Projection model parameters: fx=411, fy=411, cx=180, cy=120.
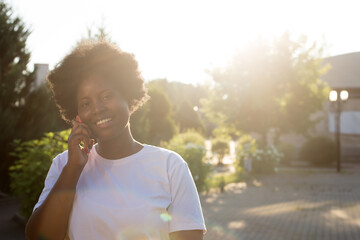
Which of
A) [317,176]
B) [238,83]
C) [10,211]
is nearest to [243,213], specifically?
[10,211]

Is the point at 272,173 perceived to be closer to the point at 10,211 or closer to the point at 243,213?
the point at 243,213

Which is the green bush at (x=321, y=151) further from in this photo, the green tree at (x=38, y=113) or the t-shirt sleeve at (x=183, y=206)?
the t-shirt sleeve at (x=183, y=206)

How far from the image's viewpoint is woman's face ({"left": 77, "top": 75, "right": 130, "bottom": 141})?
7.53ft

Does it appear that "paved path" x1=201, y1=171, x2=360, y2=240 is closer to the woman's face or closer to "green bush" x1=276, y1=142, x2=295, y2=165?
the woman's face

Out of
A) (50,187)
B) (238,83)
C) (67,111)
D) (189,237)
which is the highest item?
(238,83)

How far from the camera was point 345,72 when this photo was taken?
123 feet

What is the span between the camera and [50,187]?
219 cm

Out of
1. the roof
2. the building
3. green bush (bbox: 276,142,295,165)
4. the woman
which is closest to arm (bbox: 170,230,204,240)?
the woman

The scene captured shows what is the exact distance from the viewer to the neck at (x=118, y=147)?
2281 mm

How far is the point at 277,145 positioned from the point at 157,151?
2296 cm

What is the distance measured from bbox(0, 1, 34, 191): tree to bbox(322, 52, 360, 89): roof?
96.8 ft

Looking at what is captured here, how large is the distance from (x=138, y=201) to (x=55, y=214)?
422mm

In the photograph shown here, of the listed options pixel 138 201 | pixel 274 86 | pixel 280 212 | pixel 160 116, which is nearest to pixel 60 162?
pixel 138 201

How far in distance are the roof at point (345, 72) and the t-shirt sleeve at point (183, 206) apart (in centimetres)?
3644
